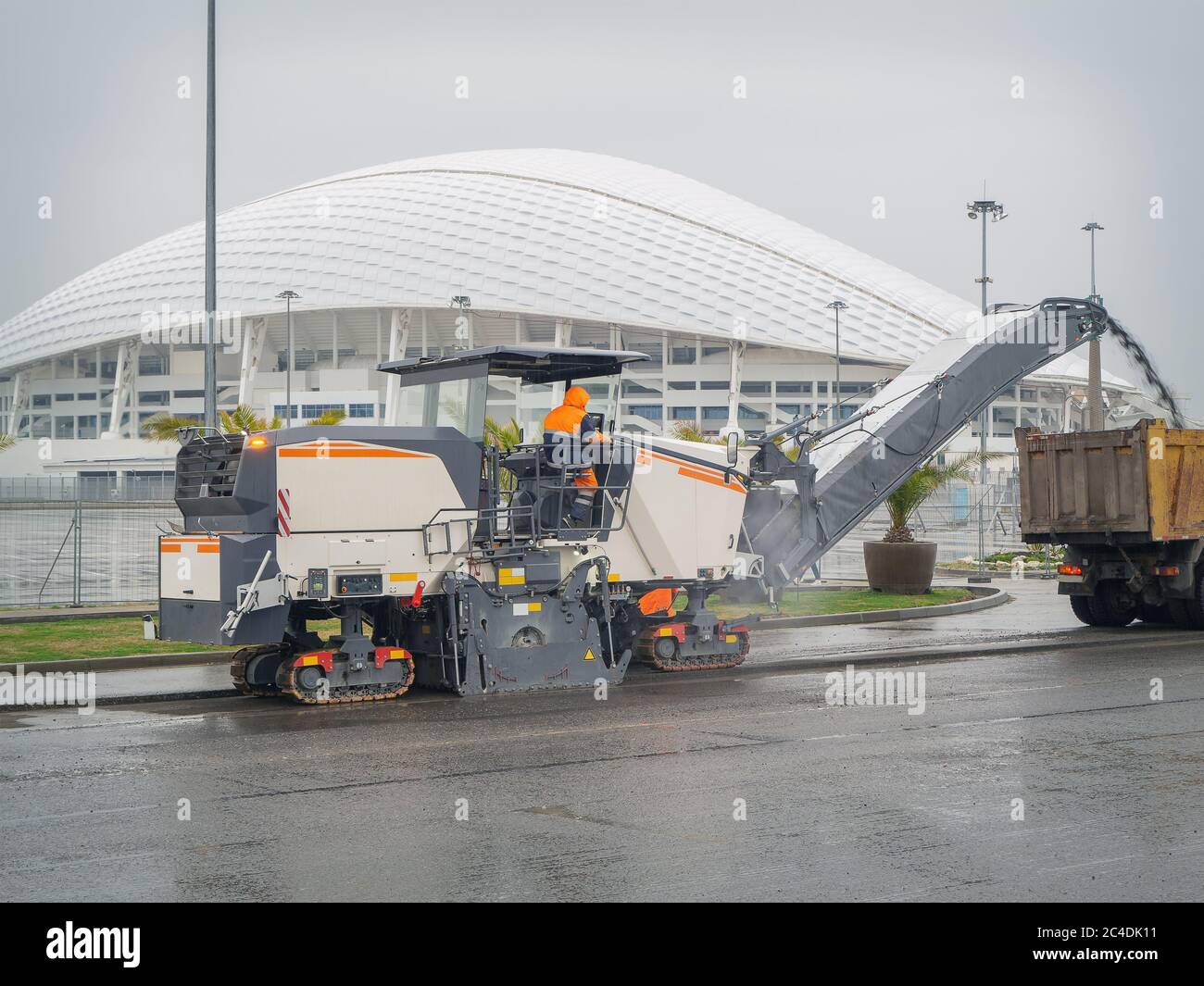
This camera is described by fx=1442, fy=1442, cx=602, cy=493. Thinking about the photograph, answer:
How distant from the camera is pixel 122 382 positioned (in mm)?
100000

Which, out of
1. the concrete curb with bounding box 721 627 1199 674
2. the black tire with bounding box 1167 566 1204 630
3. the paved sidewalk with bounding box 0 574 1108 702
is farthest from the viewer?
the black tire with bounding box 1167 566 1204 630

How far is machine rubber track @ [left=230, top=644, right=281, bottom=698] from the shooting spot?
1329 cm

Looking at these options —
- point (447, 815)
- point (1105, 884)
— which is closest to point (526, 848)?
point (447, 815)

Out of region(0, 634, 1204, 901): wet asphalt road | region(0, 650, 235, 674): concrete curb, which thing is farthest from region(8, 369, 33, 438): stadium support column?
region(0, 634, 1204, 901): wet asphalt road

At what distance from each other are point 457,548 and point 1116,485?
1009cm

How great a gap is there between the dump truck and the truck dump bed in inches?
0.5

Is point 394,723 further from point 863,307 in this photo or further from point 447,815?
point 863,307

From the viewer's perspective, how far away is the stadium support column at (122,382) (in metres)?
98.8

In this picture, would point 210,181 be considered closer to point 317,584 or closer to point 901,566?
point 317,584

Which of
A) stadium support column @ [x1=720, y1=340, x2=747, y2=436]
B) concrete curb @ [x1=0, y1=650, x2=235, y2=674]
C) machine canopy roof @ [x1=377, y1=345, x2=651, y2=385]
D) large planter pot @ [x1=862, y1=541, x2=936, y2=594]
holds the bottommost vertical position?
concrete curb @ [x1=0, y1=650, x2=235, y2=674]

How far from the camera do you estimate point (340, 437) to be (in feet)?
41.1

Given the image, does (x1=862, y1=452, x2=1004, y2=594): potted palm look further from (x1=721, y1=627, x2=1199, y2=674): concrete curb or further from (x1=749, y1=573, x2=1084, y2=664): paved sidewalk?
(x1=721, y1=627, x2=1199, y2=674): concrete curb

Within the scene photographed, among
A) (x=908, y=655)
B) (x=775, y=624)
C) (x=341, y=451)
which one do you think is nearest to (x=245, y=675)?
(x=341, y=451)

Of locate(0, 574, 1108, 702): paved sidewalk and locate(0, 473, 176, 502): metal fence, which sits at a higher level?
locate(0, 473, 176, 502): metal fence
